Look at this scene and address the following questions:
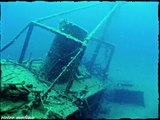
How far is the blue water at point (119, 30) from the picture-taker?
81.3 feet

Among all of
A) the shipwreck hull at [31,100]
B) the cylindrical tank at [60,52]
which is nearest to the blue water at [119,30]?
the cylindrical tank at [60,52]

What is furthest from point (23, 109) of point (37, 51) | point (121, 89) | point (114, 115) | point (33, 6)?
point (33, 6)

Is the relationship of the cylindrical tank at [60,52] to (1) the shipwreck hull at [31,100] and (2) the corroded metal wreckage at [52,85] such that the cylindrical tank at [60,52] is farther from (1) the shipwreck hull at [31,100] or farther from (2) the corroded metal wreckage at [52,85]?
(1) the shipwreck hull at [31,100]

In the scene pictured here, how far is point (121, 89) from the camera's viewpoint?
1155cm

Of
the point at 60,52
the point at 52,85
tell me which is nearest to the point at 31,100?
the point at 52,85

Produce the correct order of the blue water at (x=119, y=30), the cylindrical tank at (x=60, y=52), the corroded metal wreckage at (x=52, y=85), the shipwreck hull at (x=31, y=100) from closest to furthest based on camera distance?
the shipwreck hull at (x=31, y=100), the corroded metal wreckage at (x=52, y=85), the cylindrical tank at (x=60, y=52), the blue water at (x=119, y=30)

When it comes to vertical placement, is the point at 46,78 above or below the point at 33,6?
above

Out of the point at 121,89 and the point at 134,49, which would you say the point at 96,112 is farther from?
the point at 134,49

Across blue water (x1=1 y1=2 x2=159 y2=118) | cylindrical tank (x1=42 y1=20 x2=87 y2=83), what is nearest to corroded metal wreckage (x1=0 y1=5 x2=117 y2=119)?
cylindrical tank (x1=42 y1=20 x2=87 y2=83)

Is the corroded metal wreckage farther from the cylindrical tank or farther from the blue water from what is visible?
the blue water

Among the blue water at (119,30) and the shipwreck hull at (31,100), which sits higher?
the shipwreck hull at (31,100)

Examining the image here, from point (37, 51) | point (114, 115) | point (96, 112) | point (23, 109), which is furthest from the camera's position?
point (37, 51)

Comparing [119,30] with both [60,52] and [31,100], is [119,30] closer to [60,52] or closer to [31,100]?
[60,52]

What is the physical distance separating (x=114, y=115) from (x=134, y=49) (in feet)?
61.2
